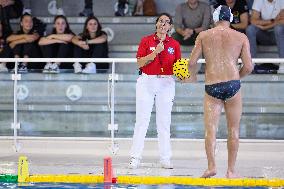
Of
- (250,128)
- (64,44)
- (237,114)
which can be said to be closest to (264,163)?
(250,128)

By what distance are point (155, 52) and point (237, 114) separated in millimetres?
1512

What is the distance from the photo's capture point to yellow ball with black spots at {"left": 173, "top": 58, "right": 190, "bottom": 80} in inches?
419

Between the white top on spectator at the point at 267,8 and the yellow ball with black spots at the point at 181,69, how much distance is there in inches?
170

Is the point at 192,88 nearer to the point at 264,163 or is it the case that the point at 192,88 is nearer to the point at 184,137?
the point at 184,137

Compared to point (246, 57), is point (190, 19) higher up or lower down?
higher up

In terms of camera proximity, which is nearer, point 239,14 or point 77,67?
point 77,67

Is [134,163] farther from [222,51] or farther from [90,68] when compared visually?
[222,51]

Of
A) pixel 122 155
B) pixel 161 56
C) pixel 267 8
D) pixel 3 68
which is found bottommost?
pixel 122 155

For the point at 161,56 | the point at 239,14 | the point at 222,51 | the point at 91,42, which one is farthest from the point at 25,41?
the point at 222,51

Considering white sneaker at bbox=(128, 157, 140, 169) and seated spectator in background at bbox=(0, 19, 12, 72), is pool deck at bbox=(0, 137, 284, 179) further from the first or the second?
seated spectator in background at bbox=(0, 19, 12, 72)

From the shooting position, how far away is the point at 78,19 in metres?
15.9

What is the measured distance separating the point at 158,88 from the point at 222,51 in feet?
5.34

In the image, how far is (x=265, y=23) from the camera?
1454 centimetres

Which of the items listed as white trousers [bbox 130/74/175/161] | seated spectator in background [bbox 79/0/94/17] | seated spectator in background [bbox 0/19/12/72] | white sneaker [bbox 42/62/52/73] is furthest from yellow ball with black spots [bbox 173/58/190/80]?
seated spectator in background [bbox 79/0/94/17]
